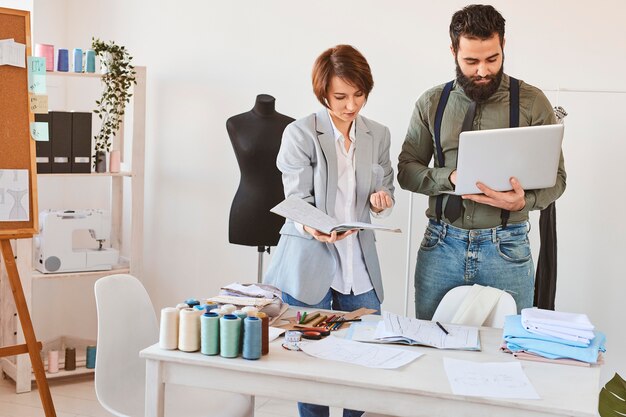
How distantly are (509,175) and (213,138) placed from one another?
7.92 ft

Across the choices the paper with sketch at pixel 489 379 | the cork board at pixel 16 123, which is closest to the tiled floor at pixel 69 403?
the cork board at pixel 16 123

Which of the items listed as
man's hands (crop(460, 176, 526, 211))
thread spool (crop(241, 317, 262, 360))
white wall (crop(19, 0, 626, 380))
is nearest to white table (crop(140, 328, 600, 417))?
thread spool (crop(241, 317, 262, 360))

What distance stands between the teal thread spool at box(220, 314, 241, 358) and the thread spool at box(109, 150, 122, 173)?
2.49 meters

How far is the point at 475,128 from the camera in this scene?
2807mm

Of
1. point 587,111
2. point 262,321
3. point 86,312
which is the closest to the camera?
point 262,321

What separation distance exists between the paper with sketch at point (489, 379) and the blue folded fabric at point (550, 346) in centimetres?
9

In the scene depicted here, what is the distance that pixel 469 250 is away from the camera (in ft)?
9.05

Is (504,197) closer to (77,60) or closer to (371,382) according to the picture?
(371,382)

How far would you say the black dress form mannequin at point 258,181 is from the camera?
3906mm

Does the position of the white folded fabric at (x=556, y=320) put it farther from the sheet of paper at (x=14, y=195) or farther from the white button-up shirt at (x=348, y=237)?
the sheet of paper at (x=14, y=195)

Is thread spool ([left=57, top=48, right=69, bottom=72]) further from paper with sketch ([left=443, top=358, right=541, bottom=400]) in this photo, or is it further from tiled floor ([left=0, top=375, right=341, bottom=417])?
paper with sketch ([left=443, top=358, right=541, bottom=400])

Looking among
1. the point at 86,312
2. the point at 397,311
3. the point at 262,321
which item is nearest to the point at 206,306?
the point at 262,321

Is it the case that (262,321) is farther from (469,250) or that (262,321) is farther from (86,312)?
(86,312)

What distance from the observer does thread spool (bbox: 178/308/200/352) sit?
217 cm
